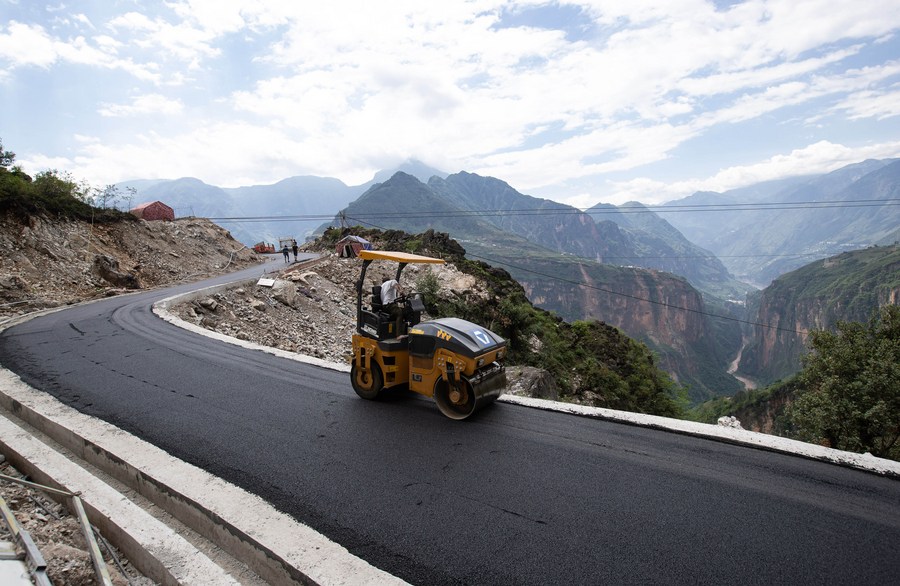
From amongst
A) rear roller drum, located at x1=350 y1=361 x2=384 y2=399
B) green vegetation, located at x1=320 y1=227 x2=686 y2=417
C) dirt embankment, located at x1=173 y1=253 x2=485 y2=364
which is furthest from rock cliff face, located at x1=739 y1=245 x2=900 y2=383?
rear roller drum, located at x1=350 y1=361 x2=384 y2=399

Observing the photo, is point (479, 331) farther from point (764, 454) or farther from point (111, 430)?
point (111, 430)

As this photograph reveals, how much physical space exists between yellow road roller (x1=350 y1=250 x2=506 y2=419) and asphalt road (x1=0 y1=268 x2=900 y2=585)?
326mm

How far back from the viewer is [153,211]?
3797 centimetres

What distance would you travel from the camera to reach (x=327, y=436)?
511cm

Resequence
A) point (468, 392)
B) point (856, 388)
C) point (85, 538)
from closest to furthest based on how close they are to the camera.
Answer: point (85, 538) → point (468, 392) → point (856, 388)

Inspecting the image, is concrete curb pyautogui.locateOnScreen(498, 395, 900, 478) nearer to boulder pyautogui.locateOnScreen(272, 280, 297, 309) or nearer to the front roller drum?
the front roller drum

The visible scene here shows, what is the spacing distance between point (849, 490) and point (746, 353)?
216335 mm

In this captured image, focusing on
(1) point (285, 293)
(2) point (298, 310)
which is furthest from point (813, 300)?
(1) point (285, 293)

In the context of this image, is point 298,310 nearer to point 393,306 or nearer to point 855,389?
point 393,306

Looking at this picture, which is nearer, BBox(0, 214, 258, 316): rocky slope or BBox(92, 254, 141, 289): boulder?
BBox(0, 214, 258, 316): rocky slope

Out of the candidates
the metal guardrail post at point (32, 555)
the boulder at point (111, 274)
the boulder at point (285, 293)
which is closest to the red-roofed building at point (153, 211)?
the boulder at point (111, 274)

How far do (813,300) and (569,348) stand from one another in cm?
17125

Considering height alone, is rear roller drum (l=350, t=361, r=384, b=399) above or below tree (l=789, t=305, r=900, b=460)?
above

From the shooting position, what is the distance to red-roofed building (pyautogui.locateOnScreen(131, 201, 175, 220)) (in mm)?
36938
